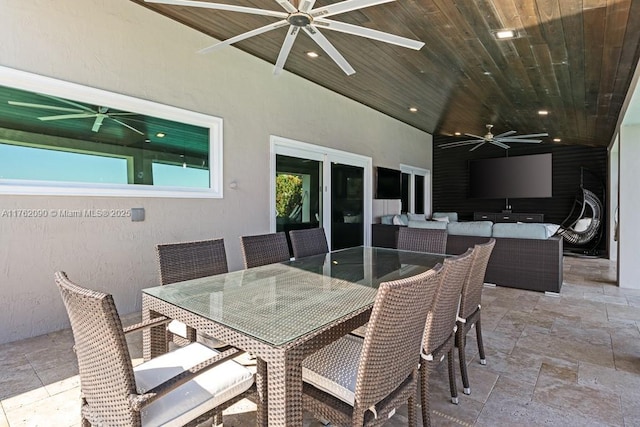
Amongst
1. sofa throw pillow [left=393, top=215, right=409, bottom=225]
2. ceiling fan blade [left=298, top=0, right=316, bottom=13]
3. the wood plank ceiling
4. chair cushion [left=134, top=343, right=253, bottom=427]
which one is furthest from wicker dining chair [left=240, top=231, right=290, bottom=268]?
sofa throw pillow [left=393, top=215, right=409, bottom=225]

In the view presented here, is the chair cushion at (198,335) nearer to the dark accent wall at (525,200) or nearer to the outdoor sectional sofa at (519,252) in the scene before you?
the outdoor sectional sofa at (519,252)

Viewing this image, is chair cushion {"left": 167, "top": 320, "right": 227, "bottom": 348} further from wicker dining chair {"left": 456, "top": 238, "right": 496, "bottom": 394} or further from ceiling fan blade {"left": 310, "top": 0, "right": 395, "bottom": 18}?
ceiling fan blade {"left": 310, "top": 0, "right": 395, "bottom": 18}

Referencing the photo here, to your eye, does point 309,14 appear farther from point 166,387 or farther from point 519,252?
point 519,252

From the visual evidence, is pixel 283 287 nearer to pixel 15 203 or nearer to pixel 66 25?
pixel 15 203

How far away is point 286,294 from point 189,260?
91 cm

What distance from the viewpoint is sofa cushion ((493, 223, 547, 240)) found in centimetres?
453

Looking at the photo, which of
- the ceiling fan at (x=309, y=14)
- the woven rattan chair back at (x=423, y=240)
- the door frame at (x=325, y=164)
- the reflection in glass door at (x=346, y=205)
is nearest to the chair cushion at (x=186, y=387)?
the ceiling fan at (x=309, y=14)

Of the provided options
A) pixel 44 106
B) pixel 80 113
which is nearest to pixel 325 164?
pixel 80 113

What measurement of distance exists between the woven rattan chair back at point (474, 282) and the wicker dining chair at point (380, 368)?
74 centimetres

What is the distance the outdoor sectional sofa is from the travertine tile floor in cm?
74

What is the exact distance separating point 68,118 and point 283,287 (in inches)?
106

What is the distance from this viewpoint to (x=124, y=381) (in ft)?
3.76

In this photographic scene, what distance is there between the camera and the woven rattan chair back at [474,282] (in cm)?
212

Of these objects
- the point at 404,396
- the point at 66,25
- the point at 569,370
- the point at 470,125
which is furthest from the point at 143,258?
Answer: the point at 470,125
